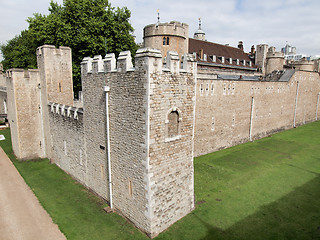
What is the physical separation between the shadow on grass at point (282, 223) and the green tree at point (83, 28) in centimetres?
1978

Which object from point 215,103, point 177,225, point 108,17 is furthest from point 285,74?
point 177,225

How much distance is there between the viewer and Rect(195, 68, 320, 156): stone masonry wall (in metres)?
19.7

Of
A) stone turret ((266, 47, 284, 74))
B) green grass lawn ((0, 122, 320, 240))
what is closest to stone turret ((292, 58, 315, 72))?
stone turret ((266, 47, 284, 74))

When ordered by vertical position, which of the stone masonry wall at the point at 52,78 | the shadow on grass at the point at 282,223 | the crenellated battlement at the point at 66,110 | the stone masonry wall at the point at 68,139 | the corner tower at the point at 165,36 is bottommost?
the shadow on grass at the point at 282,223

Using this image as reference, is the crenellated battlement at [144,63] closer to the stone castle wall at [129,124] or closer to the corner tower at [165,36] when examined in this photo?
the stone castle wall at [129,124]

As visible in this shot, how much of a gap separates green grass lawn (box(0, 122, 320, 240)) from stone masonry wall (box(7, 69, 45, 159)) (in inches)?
50.0

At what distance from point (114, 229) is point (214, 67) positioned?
29.0m

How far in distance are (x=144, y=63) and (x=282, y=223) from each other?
375 inches

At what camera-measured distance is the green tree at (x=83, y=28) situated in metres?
22.9

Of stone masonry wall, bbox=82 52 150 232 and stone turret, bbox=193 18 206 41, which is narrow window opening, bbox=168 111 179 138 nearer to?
stone masonry wall, bbox=82 52 150 232

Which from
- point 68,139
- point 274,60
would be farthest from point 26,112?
point 274,60

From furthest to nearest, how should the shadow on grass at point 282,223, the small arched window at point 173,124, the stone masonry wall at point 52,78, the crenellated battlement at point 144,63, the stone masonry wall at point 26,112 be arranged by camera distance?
the stone masonry wall at point 26,112 < the stone masonry wall at point 52,78 < the small arched window at point 173,124 < the shadow on grass at point 282,223 < the crenellated battlement at point 144,63

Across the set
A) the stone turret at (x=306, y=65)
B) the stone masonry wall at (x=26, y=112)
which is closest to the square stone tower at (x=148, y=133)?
the stone masonry wall at (x=26, y=112)

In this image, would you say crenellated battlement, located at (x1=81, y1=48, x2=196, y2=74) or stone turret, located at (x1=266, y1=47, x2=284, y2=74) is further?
stone turret, located at (x1=266, y1=47, x2=284, y2=74)
